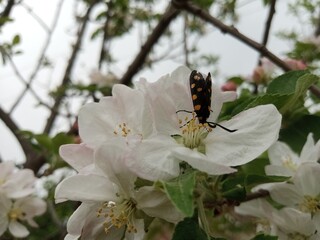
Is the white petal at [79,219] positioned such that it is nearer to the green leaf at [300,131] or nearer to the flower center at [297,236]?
the flower center at [297,236]

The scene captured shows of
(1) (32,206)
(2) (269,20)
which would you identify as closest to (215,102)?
(2) (269,20)

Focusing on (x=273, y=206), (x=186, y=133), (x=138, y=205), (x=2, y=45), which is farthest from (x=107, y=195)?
(x=2, y=45)

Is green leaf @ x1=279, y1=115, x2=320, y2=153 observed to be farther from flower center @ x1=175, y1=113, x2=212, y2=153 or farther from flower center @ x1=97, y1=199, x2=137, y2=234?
flower center @ x1=97, y1=199, x2=137, y2=234

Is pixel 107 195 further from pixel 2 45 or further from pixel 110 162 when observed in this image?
pixel 2 45

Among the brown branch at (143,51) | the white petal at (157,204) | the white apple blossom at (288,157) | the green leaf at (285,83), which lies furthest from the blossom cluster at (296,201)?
the brown branch at (143,51)

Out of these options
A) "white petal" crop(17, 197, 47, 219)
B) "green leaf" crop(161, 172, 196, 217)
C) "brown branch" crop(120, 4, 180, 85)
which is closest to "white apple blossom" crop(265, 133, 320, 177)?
"green leaf" crop(161, 172, 196, 217)
